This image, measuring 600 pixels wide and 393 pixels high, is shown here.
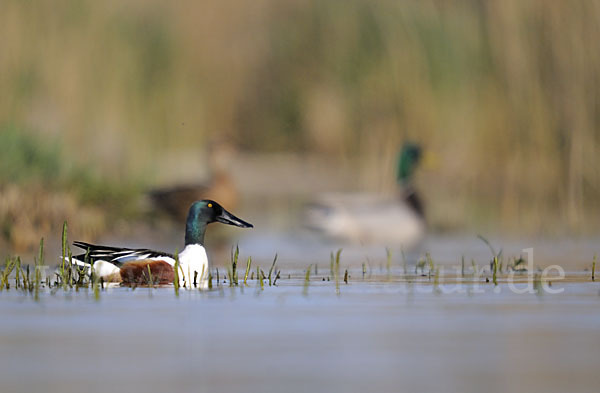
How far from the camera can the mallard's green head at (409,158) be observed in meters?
12.8

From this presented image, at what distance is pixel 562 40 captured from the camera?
1129cm

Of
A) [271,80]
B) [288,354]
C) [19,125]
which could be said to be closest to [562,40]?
[19,125]

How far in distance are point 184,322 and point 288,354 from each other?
3.13 ft

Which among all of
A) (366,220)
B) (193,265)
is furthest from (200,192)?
(193,265)

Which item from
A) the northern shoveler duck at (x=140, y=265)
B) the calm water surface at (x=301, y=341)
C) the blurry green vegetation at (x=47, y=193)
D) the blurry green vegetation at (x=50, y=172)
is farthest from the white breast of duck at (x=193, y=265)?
the blurry green vegetation at (x=50, y=172)

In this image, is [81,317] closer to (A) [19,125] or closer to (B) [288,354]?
(B) [288,354]

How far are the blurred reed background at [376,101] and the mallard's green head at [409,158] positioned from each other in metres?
0.36

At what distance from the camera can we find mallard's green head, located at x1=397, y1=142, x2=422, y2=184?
502 inches

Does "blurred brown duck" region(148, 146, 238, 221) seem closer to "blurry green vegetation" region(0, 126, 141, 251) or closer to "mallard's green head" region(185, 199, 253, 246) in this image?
"blurry green vegetation" region(0, 126, 141, 251)

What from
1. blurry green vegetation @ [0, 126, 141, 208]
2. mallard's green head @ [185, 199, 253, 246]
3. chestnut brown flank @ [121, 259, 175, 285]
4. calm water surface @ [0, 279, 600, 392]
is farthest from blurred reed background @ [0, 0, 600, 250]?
calm water surface @ [0, 279, 600, 392]

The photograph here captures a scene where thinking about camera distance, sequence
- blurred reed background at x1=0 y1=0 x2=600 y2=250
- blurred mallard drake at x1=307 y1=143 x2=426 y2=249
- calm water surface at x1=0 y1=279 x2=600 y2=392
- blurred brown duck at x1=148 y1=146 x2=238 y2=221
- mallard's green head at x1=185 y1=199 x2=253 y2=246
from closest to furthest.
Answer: calm water surface at x1=0 y1=279 x2=600 y2=392
mallard's green head at x1=185 y1=199 x2=253 y2=246
blurred reed background at x1=0 y1=0 x2=600 y2=250
blurred brown duck at x1=148 y1=146 x2=238 y2=221
blurred mallard drake at x1=307 y1=143 x2=426 y2=249

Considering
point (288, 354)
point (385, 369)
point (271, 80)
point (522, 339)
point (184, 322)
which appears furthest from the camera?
point (271, 80)

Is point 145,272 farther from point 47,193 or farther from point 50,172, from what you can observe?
point 50,172

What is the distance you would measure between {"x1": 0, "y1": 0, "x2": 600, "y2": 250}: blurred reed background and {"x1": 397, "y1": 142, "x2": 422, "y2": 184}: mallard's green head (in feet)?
1.20
